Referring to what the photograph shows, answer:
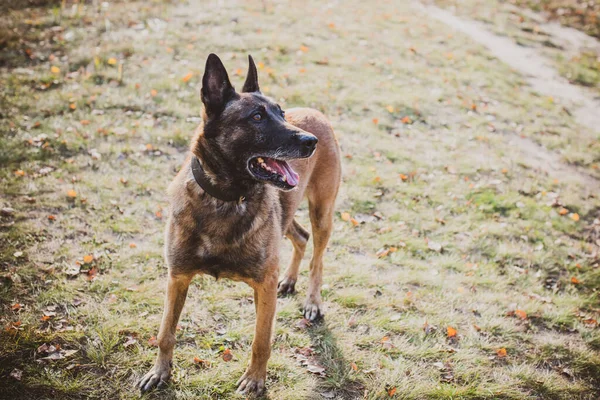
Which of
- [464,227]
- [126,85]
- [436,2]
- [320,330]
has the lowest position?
[320,330]

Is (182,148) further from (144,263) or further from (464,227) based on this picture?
(464,227)

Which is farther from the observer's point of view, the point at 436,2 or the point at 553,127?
the point at 436,2

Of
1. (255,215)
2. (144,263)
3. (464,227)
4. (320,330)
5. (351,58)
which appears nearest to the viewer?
(255,215)

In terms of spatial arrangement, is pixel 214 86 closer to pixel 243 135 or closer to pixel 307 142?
pixel 243 135

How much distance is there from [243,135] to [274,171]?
334 millimetres

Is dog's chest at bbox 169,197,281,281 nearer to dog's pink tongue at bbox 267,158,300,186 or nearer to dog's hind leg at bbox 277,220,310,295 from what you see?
dog's pink tongue at bbox 267,158,300,186

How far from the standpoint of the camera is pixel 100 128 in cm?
633

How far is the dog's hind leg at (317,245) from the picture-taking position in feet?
13.4

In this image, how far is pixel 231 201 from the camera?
2992mm

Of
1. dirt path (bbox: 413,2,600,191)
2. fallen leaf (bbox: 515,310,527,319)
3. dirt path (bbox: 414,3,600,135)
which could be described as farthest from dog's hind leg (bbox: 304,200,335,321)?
dirt path (bbox: 414,3,600,135)

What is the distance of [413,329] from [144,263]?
2.78 metres

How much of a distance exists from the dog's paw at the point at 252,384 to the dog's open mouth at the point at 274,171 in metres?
1.52

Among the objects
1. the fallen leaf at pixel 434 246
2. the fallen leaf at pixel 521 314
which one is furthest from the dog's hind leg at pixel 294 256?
the fallen leaf at pixel 521 314

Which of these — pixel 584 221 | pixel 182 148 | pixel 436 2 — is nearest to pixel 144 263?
pixel 182 148
